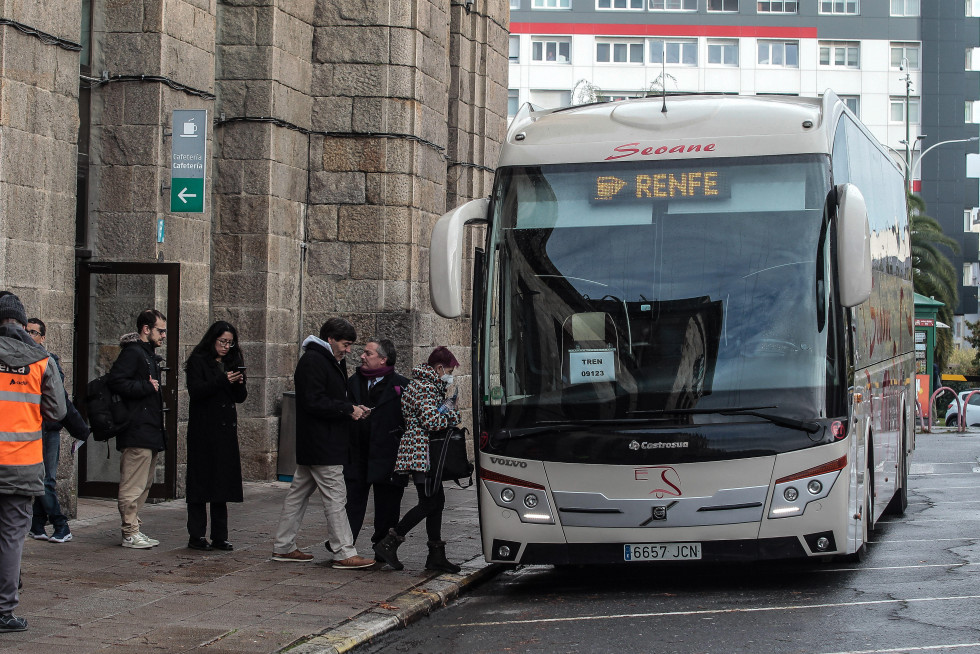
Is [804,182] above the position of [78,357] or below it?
above

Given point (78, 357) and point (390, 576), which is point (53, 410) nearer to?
point (390, 576)

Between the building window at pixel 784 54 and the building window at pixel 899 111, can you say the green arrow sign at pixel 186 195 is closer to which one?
the building window at pixel 784 54

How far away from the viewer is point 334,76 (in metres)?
16.6

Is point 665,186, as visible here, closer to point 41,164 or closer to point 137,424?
point 137,424

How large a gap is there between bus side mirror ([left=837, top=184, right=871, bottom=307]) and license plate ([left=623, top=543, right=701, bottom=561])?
180 cm

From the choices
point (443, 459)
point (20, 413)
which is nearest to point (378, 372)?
point (443, 459)

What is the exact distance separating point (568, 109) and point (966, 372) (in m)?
54.8

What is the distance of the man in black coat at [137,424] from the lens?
10297mm

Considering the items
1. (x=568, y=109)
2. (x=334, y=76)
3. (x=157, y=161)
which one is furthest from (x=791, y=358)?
(x=334, y=76)

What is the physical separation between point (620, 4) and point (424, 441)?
203 feet

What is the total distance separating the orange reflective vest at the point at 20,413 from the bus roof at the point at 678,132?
360 centimetres

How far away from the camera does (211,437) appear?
34.1ft

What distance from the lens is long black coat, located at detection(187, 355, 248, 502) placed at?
406 inches

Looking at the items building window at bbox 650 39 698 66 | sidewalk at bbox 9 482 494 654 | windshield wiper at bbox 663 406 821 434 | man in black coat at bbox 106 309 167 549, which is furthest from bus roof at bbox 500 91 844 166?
building window at bbox 650 39 698 66
